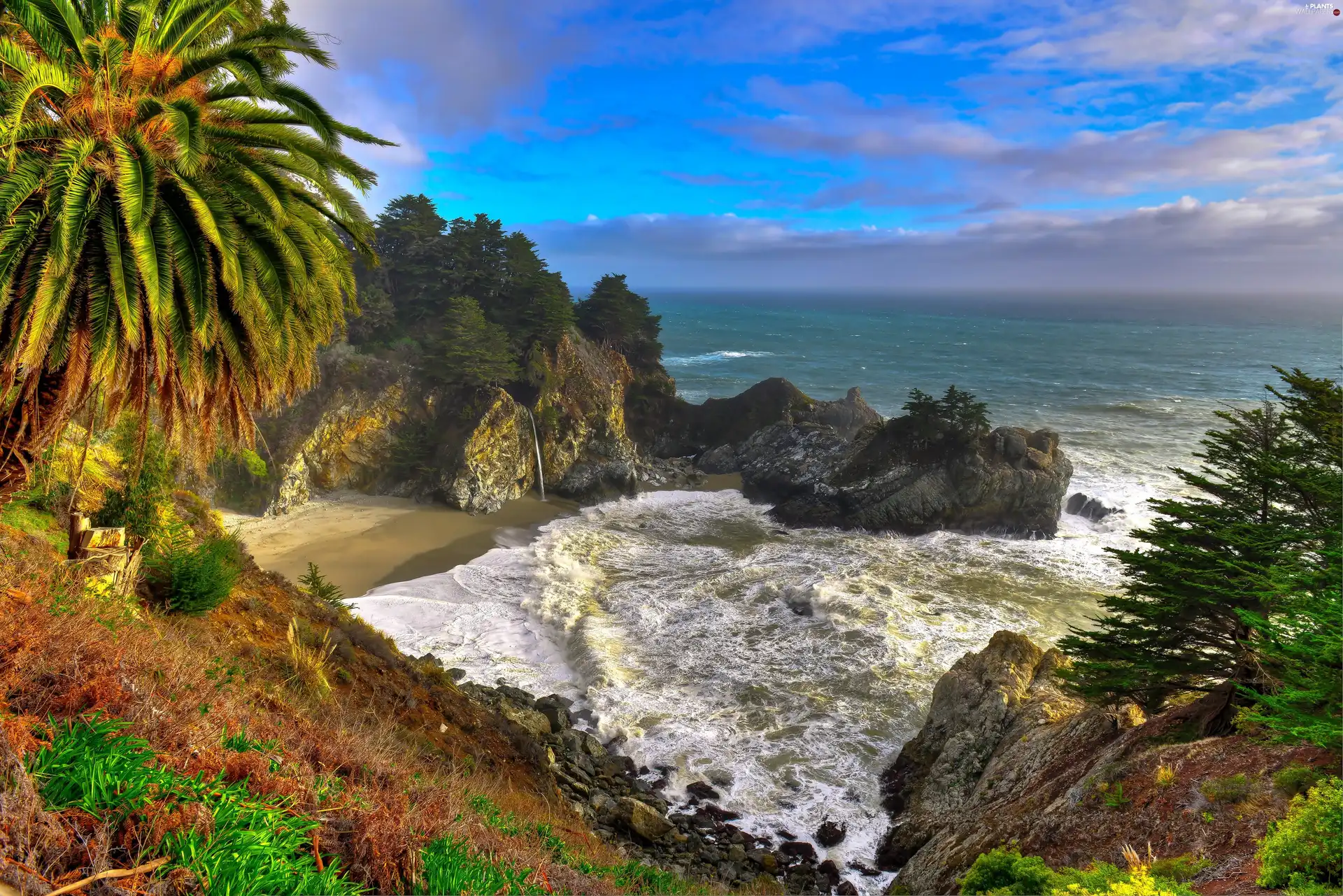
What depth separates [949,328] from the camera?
134m

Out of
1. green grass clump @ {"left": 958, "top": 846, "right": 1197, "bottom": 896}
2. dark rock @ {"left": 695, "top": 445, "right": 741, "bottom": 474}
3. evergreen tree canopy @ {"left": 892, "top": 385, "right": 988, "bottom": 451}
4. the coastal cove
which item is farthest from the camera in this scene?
dark rock @ {"left": 695, "top": 445, "right": 741, "bottom": 474}

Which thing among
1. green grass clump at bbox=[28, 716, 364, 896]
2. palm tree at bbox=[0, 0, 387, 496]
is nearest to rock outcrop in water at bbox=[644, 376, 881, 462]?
palm tree at bbox=[0, 0, 387, 496]

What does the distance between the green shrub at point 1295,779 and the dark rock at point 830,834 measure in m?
8.16

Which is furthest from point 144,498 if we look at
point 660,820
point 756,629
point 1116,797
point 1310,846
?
point 756,629

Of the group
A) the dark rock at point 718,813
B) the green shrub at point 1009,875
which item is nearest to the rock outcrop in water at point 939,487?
the dark rock at point 718,813

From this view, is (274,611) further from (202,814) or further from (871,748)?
(871,748)

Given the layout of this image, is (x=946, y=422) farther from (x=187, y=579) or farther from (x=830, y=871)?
(x=187, y=579)

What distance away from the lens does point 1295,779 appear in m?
6.72

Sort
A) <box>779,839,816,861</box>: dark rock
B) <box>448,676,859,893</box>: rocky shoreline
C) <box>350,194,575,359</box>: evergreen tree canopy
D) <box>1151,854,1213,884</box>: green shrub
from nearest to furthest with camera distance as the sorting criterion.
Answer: <box>1151,854,1213,884</box>: green shrub
<box>448,676,859,893</box>: rocky shoreline
<box>779,839,816,861</box>: dark rock
<box>350,194,575,359</box>: evergreen tree canopy

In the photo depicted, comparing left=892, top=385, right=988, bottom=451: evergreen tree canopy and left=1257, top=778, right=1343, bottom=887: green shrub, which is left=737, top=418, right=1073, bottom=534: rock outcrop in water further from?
left=1257, top=778, right=1343, bottom=887: green shrub

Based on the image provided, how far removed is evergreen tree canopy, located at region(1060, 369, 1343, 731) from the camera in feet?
27.7

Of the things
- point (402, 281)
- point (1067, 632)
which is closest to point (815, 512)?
point (1067, 632)

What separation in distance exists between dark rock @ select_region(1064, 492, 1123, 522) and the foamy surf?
57cm

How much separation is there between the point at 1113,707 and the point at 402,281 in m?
40.4
